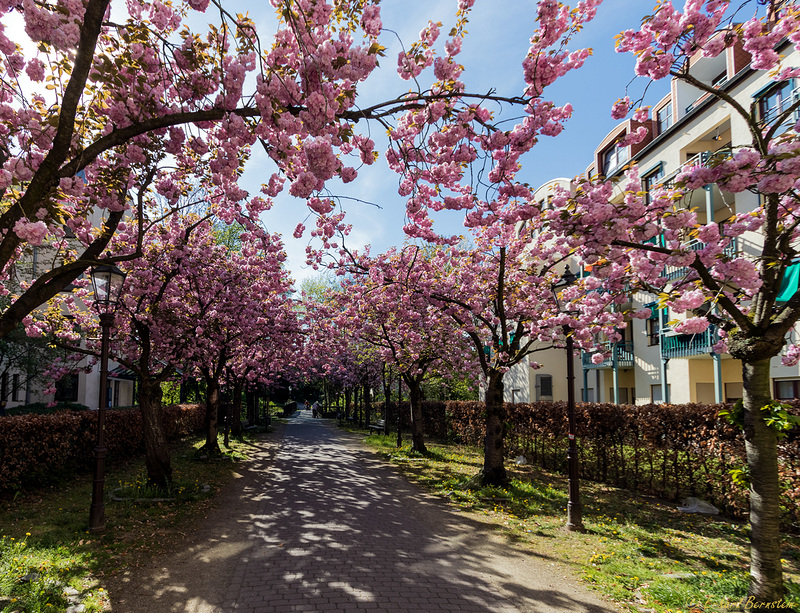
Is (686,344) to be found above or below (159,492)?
above

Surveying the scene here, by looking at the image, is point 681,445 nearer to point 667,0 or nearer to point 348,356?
point 667,0

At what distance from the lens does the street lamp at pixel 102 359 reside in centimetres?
783

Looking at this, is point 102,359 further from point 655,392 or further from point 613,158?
point 613,158

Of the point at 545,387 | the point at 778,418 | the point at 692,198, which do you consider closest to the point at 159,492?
A: the point at 778,418

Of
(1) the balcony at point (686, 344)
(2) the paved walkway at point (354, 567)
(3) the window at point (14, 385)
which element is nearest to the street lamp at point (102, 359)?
(2) the paved walkway at point (354, 567)

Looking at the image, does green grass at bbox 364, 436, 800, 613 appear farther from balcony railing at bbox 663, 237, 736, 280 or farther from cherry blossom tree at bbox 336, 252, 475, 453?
cherry blossom tree at bbox 336, 252, 475, 453

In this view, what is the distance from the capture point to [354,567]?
623 centimetres

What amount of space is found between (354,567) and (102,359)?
5.70m

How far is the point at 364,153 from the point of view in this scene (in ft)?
19.3

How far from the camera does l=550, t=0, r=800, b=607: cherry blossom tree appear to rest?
4938mm

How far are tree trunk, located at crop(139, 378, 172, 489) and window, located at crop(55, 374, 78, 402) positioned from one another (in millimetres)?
18980

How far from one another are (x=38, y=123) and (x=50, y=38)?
153 cm

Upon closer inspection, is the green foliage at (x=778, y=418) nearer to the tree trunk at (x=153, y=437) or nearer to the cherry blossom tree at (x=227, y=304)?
the cherry blossom tree at (x=227, y=304)

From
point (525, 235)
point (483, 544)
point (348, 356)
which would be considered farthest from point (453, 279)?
point (348, 356)
